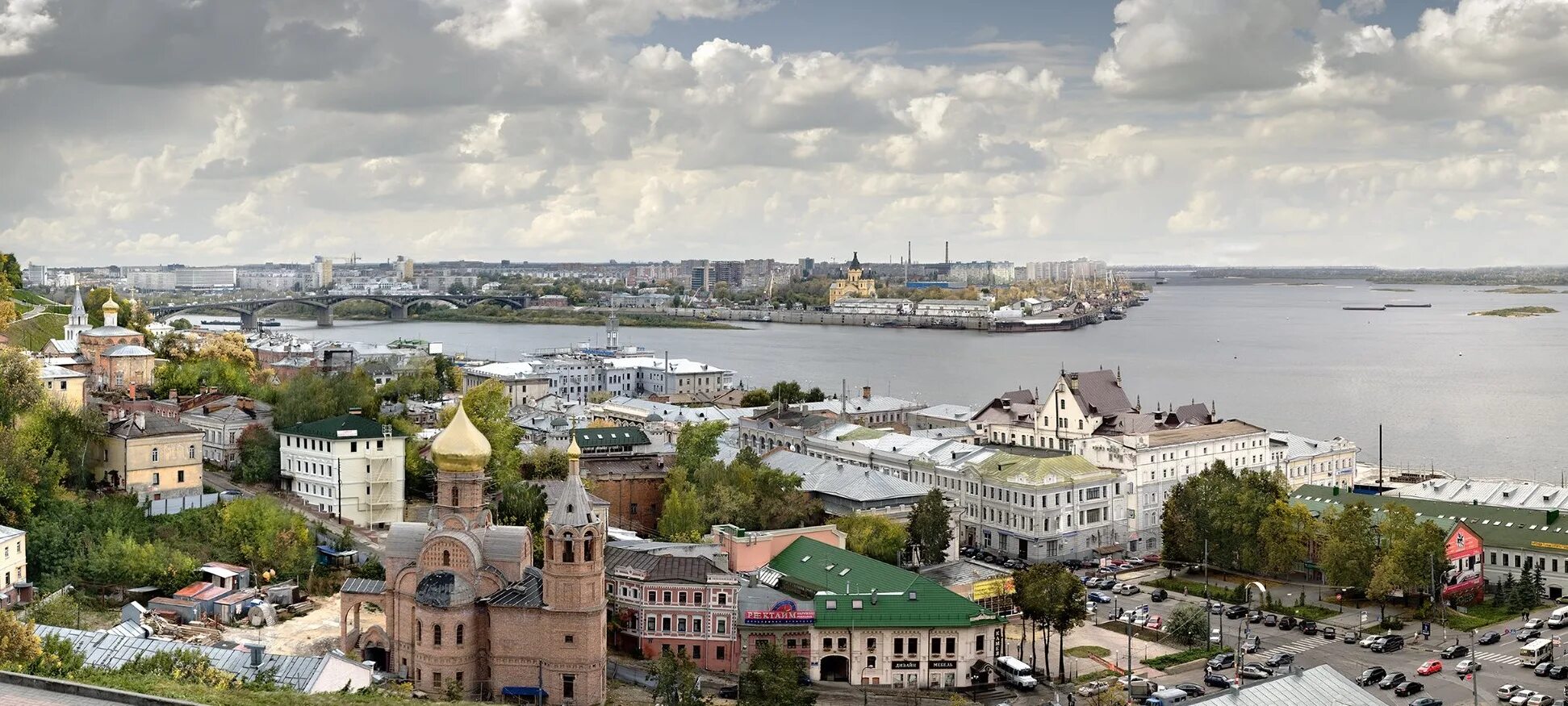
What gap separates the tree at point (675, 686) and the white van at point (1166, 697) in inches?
214

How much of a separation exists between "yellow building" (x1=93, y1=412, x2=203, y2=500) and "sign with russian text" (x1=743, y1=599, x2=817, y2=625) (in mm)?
11262

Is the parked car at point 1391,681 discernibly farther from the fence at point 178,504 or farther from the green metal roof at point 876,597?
the fence at point 178,504

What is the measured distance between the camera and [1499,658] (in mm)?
19969

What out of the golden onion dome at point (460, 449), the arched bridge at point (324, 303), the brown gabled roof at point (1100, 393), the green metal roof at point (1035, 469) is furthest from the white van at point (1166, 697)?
the arched bridge at point (324, 303)

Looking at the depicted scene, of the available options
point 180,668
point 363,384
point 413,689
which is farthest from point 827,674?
point 363,384

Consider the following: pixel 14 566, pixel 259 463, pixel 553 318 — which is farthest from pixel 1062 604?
pixel 553 318

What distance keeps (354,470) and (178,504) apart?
3.13 metres

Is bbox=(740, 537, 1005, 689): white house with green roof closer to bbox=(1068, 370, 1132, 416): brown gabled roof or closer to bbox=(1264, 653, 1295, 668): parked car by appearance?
bbox=(1264, 653, 1295, 668): parked car

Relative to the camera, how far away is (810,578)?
68.9 ft

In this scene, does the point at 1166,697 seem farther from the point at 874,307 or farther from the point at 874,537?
the point at 874,307

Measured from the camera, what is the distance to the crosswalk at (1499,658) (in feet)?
64.6

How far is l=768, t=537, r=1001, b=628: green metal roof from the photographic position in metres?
19.6

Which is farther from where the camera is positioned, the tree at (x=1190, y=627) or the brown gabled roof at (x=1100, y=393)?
the brown gabled roof at (x=1100, y=393)

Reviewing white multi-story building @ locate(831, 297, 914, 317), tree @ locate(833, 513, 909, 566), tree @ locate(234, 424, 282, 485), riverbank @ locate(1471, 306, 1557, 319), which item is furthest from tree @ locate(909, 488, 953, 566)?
riverbank @ locate(1471, 306, 1557, 319)
